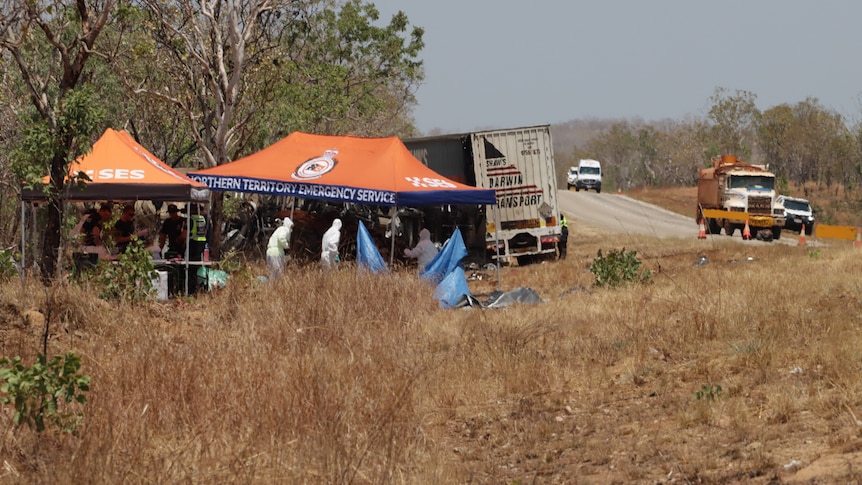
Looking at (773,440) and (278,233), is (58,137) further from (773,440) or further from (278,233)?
(773,440)

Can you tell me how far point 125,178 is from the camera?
59.2 ft

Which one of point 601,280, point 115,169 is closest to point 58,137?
point 115,169

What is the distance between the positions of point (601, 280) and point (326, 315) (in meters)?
6.92

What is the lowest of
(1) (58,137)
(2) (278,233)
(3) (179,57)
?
(2) (278,233)

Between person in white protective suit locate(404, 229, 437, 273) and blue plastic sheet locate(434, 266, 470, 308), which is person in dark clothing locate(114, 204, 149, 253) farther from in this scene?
blue plastic sheet locate(434, 266, 470, 308)

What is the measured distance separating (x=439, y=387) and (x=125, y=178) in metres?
9.59

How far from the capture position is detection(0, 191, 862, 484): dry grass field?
23.3ft

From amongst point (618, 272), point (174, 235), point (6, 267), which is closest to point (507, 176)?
point (618, 272)

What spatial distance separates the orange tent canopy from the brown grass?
17.9 ft

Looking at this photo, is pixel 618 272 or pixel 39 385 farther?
pixel 618 272

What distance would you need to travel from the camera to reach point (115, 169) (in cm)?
1827

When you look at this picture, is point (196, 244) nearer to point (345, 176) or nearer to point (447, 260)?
point (345, 176)

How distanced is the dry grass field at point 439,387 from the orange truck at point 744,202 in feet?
79.0

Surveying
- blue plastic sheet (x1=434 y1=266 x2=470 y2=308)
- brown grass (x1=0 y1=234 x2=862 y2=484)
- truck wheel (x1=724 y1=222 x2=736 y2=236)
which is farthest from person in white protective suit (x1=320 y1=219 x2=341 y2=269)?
truck wheel (x1=724 y1=222 x2=736 y2=236)
